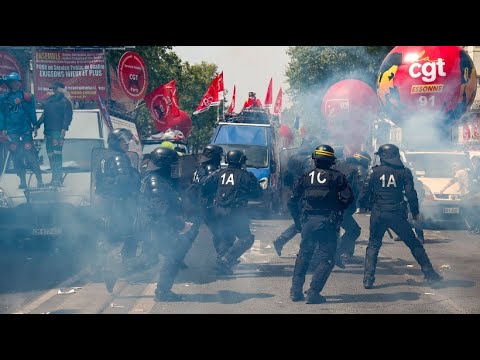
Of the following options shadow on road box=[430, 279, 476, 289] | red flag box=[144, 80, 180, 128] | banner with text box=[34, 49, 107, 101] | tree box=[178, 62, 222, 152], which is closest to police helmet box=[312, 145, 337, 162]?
shadow on road box=[430, 279, 476, 289]

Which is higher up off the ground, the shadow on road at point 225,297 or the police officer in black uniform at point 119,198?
the police officer in black uniform at point 119,198

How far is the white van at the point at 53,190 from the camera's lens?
520 inches

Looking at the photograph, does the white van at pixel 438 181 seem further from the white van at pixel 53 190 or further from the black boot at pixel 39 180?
the black boot at pixel 39 180

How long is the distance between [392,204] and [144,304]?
356 cm

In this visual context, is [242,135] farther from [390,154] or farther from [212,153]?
[390,154]

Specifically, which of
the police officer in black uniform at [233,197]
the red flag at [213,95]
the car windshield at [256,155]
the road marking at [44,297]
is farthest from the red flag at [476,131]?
the road marking at [44,297]

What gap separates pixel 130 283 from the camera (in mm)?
10977

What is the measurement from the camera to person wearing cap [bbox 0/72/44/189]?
46.1 feet

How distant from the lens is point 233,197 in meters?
11.5

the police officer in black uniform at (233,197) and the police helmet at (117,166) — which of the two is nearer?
the police helmet at (117,166)

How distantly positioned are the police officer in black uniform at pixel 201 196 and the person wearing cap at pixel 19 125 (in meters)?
3.37

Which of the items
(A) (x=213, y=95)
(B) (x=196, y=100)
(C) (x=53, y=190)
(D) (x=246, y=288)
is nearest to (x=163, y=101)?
(A) (x=213, y=95)
